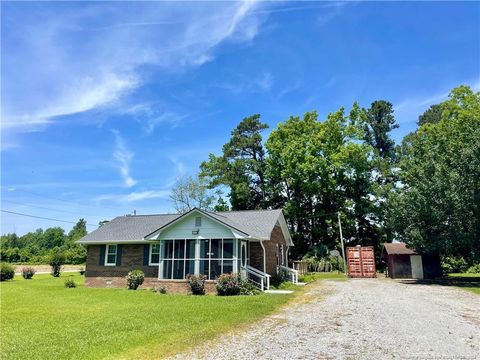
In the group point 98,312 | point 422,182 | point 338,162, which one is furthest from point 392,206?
point 98,312

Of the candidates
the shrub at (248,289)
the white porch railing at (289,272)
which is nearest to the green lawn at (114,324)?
the shrub at (248,289)

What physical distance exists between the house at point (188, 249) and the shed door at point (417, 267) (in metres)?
11.5

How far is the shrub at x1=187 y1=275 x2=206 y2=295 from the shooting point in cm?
1791

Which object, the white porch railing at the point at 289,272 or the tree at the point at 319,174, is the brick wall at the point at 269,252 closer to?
the white porch railing at the point at 289,272

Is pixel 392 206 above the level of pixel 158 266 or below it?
above

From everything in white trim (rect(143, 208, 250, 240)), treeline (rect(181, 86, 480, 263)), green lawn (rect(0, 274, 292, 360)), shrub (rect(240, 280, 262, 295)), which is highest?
treeline (rect(181, 86, 480, 263))

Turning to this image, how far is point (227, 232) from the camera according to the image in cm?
1895

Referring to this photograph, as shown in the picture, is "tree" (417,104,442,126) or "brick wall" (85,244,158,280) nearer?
"brick wall" (85,244,158,280)

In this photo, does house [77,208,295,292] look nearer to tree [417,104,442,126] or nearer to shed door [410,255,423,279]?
shed door [410,255,423,279]

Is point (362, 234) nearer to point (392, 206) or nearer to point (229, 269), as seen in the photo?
point (392, 206)

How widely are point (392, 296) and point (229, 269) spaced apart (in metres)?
7.95

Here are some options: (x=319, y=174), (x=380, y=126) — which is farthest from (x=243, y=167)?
(x=380, y=126)

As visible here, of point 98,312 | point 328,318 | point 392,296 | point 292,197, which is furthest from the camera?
point 292,197

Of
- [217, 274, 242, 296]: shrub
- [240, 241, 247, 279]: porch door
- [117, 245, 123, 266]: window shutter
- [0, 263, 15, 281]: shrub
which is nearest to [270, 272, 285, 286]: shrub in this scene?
[240, 241, 247, 279]: porch door
